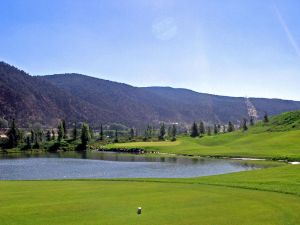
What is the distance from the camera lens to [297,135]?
13100 cm

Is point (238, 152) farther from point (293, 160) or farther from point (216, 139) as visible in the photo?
point (216, 139)

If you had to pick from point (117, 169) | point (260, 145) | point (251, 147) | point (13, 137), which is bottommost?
point (117, 169)

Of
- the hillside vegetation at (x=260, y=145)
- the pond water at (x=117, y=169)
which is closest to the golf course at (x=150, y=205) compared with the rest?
the pond water at (x=117, y=169)

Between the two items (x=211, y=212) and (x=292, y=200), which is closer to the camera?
(x=211, y=212)

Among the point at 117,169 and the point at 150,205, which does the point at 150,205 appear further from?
the point at 117,169

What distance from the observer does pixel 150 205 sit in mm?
24688

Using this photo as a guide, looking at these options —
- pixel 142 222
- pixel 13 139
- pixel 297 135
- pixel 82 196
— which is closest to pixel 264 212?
pixel 142 222

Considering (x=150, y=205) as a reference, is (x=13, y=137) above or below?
above

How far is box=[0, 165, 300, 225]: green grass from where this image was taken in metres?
20.9

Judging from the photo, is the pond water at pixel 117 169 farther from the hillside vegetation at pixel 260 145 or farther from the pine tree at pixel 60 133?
the pine tree at pixel 60 133

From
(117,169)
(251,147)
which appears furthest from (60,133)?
(117,169)

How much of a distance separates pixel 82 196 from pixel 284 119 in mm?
162275

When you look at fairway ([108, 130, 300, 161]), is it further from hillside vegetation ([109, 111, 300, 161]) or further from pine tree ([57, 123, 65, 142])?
pine tree ([57, 123, 65, 142])

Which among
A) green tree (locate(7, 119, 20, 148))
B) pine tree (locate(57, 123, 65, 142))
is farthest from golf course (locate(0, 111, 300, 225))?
pine tree (locate(57, 123, 65, 142))
